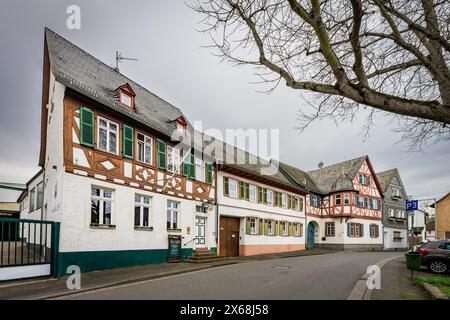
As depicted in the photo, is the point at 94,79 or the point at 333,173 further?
the point at 333,173

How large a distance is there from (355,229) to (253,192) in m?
18.0

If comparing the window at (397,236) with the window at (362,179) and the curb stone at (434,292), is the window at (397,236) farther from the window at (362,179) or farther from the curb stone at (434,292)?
the curb stone at (434,292)

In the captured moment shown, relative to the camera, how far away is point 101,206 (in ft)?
43.2

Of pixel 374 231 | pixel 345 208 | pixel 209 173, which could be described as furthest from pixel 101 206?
pixel 374 231

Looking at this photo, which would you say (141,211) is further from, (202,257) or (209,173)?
(209,173)

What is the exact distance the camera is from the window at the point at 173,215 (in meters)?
16.8

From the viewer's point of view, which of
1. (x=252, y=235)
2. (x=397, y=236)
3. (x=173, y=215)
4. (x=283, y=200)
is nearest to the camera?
(x=173, y=215)

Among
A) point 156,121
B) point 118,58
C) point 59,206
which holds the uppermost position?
point 118,58

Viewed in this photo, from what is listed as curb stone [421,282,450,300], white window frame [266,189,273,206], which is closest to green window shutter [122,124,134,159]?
curb stone [421,282,450,300]
